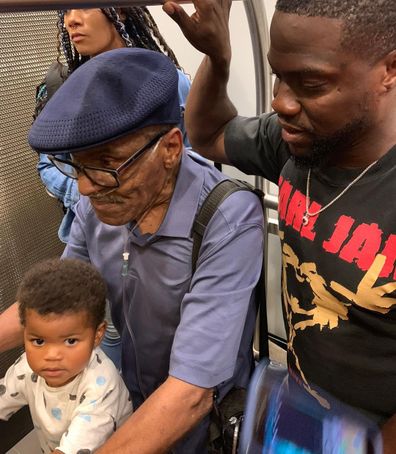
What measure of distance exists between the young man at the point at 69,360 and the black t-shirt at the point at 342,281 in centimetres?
38

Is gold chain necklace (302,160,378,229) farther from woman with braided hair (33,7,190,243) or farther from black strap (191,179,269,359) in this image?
woman with braided hair (33,7,190,243)

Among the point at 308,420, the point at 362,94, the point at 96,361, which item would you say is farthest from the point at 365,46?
the point at 96,361

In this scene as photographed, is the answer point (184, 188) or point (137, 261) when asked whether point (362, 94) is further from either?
point (137, 261)

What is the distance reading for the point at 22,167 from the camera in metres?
1.65

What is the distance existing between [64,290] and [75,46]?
0.96 metres

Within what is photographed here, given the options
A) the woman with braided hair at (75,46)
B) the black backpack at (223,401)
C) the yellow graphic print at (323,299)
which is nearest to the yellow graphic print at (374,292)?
the yellow graphic print at (323,299)

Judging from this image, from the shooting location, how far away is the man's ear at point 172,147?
0.88m

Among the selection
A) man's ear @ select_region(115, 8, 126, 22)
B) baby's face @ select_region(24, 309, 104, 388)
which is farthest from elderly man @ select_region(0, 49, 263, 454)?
man's ear @ select_region(115, 8, 126, 22)

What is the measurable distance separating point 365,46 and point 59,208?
1.39m

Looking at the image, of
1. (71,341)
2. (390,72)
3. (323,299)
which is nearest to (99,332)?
(71,341)

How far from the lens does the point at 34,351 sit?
3.07 feet

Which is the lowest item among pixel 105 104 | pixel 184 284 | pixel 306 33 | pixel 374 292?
pixel 184 284

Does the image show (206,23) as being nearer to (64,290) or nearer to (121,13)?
(64,290)

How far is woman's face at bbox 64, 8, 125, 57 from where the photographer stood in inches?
59.5
